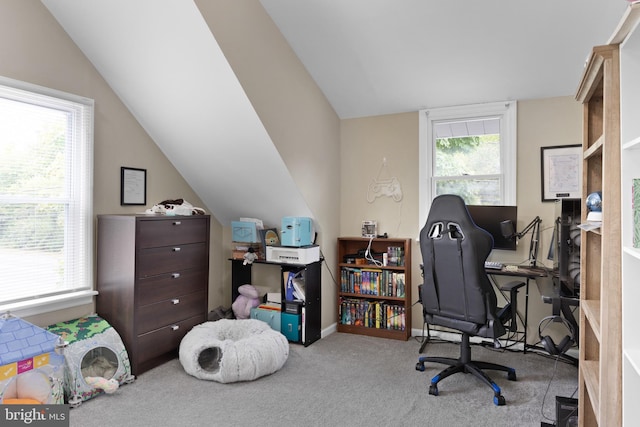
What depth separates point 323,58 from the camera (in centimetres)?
370

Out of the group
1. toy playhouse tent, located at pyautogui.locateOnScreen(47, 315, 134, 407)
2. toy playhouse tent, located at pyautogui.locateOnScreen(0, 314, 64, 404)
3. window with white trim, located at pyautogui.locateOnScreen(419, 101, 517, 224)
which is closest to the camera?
toy playhouse tent, located at pyautogui.locateOnScreen(0, 314, 64, 404)

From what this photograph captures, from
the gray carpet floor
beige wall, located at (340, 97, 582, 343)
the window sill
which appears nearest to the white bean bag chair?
the gray carpet floor

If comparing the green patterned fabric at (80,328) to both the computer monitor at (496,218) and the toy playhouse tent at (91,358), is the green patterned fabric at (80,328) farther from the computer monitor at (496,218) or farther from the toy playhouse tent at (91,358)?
the computer monitor at (496,218)

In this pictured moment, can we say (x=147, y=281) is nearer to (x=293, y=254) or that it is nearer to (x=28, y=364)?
(x=28, y=364)

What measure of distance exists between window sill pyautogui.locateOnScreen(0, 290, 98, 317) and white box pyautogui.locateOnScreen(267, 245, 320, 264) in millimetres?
1519

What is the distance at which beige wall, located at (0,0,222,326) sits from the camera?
272cm

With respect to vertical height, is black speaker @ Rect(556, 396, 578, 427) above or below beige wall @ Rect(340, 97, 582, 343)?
below

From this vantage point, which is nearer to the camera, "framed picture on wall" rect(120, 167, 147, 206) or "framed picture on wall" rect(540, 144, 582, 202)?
"framed picture on wall" rect(120, 167, 147, 206)

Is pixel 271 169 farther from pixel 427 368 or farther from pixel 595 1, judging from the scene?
pixel 595 1

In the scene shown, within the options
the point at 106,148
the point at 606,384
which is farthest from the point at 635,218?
the point at 106,148

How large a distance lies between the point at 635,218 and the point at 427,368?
2.32 meters

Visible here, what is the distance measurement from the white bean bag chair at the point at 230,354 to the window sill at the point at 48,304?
2.64 feet

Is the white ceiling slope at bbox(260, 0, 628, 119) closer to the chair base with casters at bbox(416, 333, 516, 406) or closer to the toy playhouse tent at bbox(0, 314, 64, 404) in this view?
the chair base with casters at bbox(416, 333, 516, 406)

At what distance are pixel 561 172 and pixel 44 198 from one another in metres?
4.08
